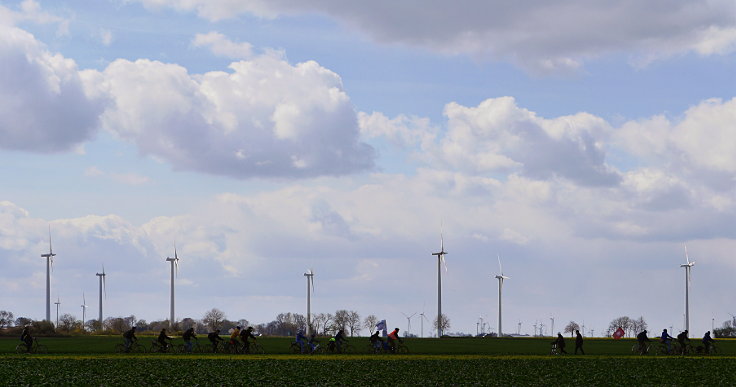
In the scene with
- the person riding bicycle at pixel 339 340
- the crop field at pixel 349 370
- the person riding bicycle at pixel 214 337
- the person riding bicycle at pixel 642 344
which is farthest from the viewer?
the person riding bicycle at pixel 642 344

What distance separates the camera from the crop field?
148 ft

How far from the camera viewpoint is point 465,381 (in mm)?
44906

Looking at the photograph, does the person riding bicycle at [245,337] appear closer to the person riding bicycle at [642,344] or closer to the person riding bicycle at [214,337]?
the person riding bicycle at [214,337]

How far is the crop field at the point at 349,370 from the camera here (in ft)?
148

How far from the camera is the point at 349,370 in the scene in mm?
51906

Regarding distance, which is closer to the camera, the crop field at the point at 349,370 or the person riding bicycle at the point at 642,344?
the crop field at the point at 349,370

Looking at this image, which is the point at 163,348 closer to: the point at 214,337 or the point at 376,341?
the point at 214,337

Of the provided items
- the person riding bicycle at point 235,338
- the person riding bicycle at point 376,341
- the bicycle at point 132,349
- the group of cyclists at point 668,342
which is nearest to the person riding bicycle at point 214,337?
the person riding bicycle at point 235,338

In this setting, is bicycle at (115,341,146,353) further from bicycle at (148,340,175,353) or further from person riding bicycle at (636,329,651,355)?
person riding bicycle at (636,329,651,355)

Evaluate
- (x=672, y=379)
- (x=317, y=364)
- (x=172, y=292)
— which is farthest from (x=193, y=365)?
(x=172, y=292)

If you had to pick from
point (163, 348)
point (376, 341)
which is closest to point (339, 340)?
point (376, 341)

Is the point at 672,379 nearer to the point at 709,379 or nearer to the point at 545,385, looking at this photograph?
the point at 709,379

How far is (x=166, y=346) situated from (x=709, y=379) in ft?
123

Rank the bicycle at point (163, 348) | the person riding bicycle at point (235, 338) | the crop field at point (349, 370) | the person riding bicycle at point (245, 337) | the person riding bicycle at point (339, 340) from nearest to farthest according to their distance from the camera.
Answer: the crop field at point (349, 370), the person riding bicycle at point (245, 337), the person riding bicycle at point (235, 338), the bicycle at point (163, 348), the person riding bicycle at point (339, 340)
